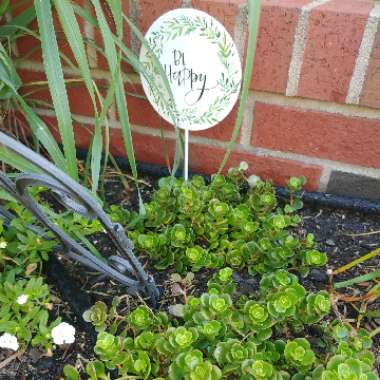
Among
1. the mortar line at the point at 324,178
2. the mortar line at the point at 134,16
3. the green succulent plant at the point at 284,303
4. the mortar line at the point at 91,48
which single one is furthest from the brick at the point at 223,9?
the green succulent plant at the point at 284,303

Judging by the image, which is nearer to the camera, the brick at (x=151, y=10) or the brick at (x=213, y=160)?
the brick at (x=151, y=10)

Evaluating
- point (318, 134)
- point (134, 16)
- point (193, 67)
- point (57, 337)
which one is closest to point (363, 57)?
point (318, 134)

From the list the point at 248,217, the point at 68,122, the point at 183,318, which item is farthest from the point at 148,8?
the point at 183,318

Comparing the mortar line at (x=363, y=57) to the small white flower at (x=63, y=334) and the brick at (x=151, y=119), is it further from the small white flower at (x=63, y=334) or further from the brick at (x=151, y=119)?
the small white flower at (x=63, y=334)

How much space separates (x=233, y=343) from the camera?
603mm

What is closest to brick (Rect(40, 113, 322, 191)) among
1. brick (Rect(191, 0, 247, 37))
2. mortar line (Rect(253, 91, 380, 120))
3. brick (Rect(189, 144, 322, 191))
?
brick (Rect(189, 144, 322, 191))

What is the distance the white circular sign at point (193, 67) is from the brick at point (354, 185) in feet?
0.84

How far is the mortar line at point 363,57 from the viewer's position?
0.72 meters

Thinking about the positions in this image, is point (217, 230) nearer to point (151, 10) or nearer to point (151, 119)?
point (151, 119)

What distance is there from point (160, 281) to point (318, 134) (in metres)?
0.39

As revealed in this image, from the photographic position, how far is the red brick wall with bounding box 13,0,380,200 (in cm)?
75

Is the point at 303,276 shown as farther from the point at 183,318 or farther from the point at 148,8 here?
the point at 148,8

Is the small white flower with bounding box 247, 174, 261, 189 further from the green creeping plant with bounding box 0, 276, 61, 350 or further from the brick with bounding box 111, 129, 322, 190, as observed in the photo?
the green creeping plant with bounding box 0, 276, 61, 350

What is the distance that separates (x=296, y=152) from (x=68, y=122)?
0.45 m
